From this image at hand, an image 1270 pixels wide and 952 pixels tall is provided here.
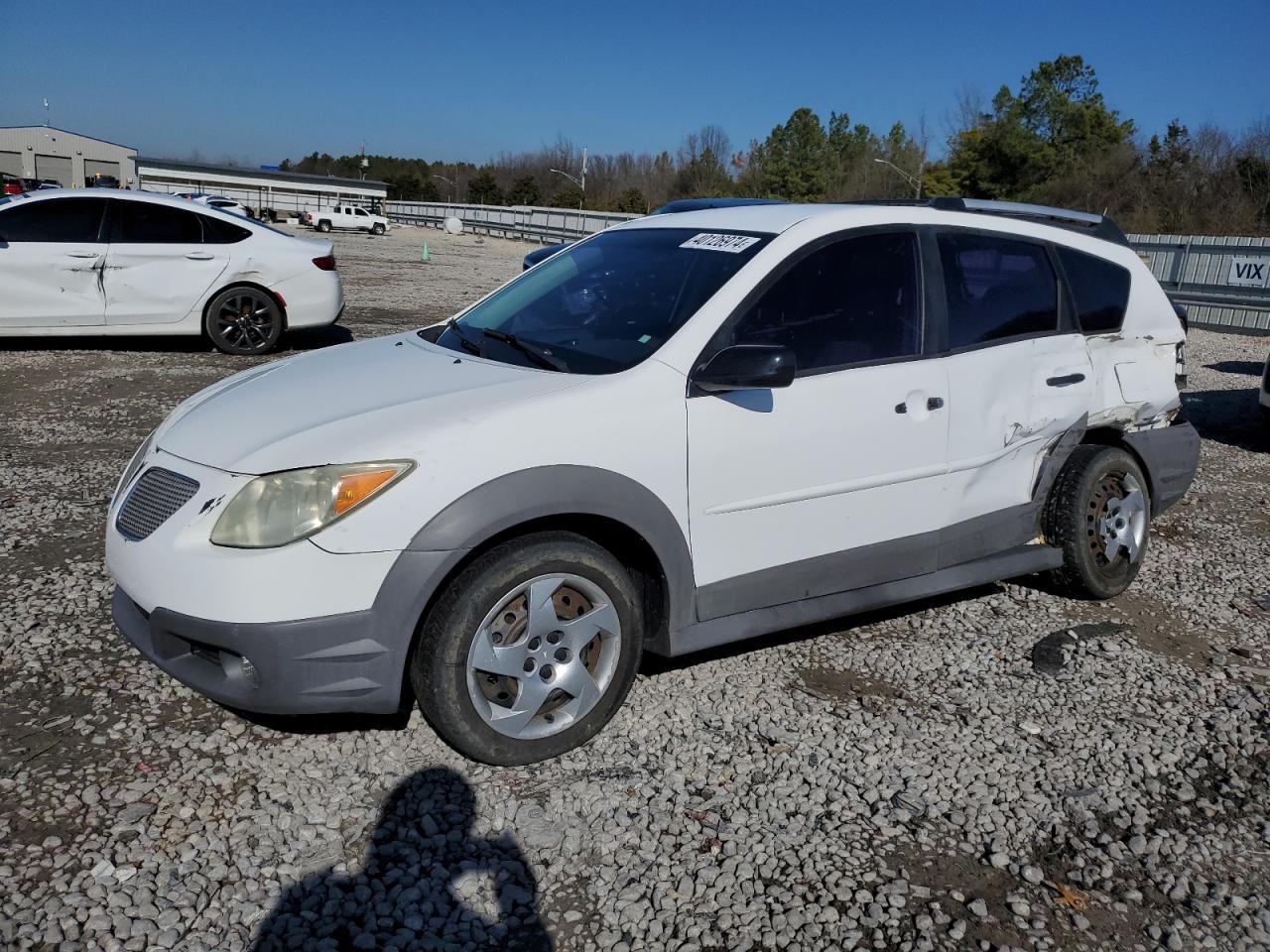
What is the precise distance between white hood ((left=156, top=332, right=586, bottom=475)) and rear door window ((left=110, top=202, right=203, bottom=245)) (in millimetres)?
7044

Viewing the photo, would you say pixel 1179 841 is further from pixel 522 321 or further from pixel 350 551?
pixel 522 321

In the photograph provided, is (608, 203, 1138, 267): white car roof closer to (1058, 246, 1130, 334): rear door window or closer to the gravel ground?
(1058, 246, 1130, 334): rear door window

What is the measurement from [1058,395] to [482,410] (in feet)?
9.06

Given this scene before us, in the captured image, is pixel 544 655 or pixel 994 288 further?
pixel 994 288

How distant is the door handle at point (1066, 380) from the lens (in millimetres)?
4418

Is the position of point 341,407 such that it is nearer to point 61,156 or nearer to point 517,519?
A: point 517,519

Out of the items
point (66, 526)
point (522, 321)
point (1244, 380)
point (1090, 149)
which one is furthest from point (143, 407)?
point (1090, 149)

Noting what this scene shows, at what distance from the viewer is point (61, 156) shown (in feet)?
292

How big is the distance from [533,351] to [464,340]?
0.46 m

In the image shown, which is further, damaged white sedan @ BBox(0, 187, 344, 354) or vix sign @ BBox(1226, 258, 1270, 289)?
vix sign @ BBox(1226, 258, 1270, 289)

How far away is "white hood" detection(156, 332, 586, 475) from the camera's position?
2.97 meters

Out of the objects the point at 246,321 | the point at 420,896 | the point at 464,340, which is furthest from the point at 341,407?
the point at 246,321

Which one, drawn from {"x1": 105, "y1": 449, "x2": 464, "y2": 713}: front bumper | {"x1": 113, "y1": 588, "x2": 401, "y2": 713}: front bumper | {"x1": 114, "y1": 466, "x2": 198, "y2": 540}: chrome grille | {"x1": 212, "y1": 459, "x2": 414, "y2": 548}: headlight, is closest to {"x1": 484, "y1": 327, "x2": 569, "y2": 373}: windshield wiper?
{"x1": 212, "y1": 459, "x2": 414, "y2": 548}: headlight

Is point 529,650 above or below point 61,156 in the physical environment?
below
